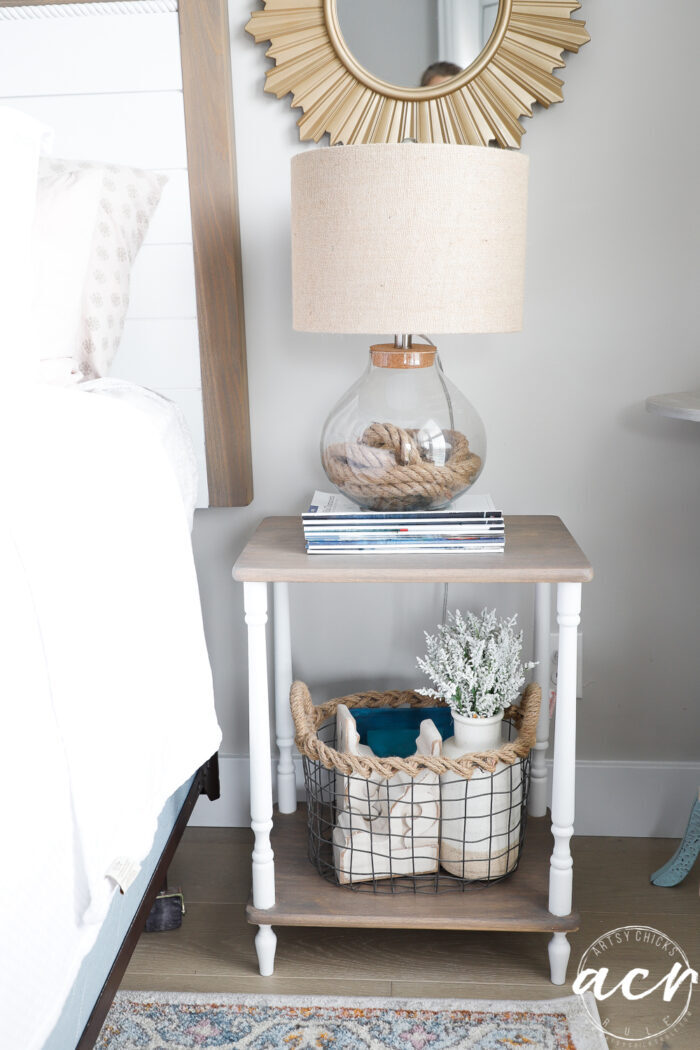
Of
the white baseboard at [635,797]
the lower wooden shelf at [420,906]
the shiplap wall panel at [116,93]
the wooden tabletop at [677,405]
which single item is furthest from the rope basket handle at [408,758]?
the shiplap wall panel at [116,93]

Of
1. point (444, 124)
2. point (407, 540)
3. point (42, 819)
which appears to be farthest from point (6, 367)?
point (444, 124)

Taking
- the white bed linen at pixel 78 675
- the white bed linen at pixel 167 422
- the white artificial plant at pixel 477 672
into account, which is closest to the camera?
the white bed linen at pixel 78 675

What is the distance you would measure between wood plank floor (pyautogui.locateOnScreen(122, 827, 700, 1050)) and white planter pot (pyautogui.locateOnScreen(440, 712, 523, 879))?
10 centimetres

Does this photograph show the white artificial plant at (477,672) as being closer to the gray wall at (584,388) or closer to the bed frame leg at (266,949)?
the gray wall at (584,388)

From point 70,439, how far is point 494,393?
2.90 feet

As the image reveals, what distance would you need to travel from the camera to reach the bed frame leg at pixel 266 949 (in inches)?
54.4

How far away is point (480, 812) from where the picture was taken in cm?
139

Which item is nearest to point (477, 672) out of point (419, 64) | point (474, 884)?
point (474, 884)

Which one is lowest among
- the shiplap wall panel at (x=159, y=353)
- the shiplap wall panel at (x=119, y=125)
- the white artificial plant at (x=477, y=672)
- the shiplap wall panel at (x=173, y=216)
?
the white artificial plant at (x=477, y=672)

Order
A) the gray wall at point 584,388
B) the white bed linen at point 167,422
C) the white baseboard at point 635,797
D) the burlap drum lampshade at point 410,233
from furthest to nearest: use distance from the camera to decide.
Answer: the white baseboard at point 635,797 → the gray wall at point 584,388 → the white bed linen at point 167,422 → the burlap drum lampshade at point 410,233

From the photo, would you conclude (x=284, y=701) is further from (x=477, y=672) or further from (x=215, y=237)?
(x=215, y=237)

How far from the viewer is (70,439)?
97 centimetres

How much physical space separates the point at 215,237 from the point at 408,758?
0.92 meters

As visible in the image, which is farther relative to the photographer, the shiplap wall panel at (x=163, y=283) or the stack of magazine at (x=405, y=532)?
the shiplap wall panel at (x=163, y=283)
